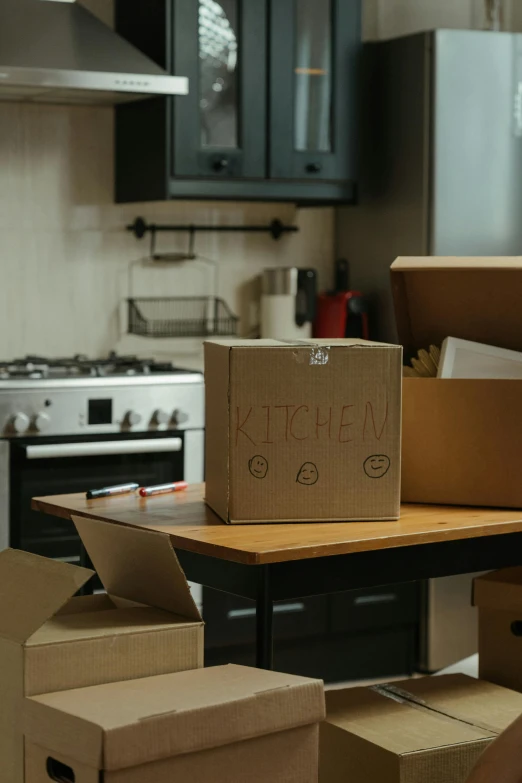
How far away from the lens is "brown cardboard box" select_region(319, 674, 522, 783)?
209cm

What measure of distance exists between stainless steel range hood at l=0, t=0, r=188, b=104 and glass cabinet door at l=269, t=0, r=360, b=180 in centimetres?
A: 42

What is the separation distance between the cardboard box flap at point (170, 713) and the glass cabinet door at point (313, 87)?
2505 millimetres

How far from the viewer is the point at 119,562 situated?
2088 mm

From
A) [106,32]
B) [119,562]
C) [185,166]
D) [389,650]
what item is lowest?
[389,650]

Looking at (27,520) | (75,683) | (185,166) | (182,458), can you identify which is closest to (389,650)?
(182,458)

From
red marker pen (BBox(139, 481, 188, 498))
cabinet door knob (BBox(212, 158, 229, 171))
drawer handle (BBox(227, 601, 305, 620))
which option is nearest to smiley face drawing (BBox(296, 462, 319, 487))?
red marker pen (BBox(139, 481, 188, 498))

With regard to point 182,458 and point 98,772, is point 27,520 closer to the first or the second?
point 182,458

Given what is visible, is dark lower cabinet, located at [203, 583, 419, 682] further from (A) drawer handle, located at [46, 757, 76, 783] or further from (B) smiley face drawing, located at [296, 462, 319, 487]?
(A) drawer handle, located at [46, 757, 76, 783]

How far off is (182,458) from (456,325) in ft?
4.74

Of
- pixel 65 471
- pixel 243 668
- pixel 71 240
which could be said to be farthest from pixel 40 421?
pixel 243 668

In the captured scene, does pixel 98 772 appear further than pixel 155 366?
No

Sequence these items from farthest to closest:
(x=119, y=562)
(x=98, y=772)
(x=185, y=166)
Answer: (x=185, y=166), (x=119, y=562), (x=98, y=772)

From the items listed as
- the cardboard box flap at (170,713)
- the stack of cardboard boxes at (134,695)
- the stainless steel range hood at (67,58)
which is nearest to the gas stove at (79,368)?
the stainless steel range hood at (67,58)

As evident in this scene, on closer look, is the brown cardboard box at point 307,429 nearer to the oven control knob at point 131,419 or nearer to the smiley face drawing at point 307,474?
the smiley face drawing at point 307,474
